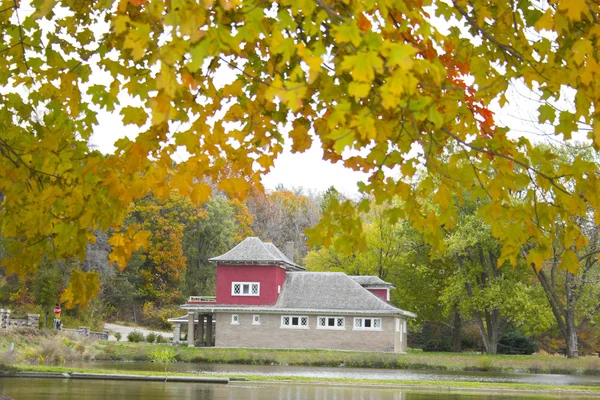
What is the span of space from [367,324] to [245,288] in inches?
308

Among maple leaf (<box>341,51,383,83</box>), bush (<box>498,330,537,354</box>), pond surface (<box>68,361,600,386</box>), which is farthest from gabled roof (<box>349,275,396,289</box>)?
maple leaf (<box>341,51,383,83</box>)

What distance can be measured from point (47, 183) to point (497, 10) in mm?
4507

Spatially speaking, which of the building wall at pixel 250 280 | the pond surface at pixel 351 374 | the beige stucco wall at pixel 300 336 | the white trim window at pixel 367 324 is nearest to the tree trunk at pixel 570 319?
the pond surface at pixel 351 374

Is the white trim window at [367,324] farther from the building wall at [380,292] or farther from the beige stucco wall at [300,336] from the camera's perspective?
the building wall at [380,292]

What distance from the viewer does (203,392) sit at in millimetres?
17844

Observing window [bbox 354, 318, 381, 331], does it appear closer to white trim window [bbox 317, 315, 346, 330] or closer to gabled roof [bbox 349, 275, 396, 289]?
white trim window [bbox 317, 315, 346, 330]

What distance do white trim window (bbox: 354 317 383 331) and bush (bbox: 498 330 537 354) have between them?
42.8 feet

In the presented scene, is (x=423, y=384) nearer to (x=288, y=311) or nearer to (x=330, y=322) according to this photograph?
(x=330, y=322)

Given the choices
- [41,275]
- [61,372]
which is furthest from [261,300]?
[61,372]

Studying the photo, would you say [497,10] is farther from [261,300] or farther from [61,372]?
[261,300]

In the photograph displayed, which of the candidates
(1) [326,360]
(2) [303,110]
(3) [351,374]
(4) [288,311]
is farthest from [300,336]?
(2) [303,110]

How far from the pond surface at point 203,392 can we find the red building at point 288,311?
2406cm

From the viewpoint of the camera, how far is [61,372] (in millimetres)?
21812

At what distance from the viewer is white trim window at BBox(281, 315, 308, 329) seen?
45.7 metres
